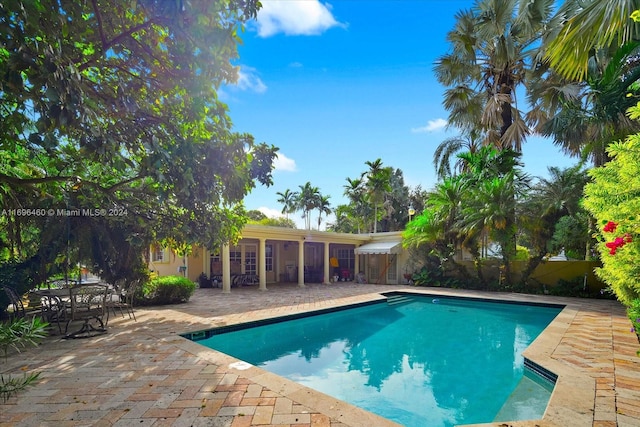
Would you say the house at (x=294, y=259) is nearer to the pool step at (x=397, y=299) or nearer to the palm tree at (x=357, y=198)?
the pool step at (x=397, y=299)

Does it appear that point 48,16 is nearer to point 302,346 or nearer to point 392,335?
point 302,346

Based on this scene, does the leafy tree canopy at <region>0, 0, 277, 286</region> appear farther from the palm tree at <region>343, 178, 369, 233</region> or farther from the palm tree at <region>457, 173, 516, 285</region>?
the palm tree at <region>343, 178, 369, 233</region>

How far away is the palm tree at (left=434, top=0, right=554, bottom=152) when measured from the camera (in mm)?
14781

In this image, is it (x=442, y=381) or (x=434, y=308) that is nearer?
(x=442, y=381)

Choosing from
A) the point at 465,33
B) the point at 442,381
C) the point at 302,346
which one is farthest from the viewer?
the point at 465,33

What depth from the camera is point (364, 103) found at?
15.3 m

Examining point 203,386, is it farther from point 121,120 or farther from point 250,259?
point 250,259

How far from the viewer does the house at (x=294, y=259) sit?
1800 centimetres

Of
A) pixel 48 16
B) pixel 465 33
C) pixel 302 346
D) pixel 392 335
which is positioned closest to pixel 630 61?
pixel 465 33

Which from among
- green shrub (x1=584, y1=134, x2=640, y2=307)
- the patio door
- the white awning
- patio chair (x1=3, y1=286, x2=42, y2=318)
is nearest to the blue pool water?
green shrub (x1=584, y1=134, x2=640, y2=307)

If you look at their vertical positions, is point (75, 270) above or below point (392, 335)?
above

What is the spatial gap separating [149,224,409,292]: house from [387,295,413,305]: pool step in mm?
4135

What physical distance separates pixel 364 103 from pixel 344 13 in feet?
17.4

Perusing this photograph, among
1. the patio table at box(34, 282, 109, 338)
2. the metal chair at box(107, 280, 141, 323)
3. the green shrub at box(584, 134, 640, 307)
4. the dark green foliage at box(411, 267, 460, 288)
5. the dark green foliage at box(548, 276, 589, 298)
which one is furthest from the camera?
the dark green foliage at box(411, 267, 460, 288)
